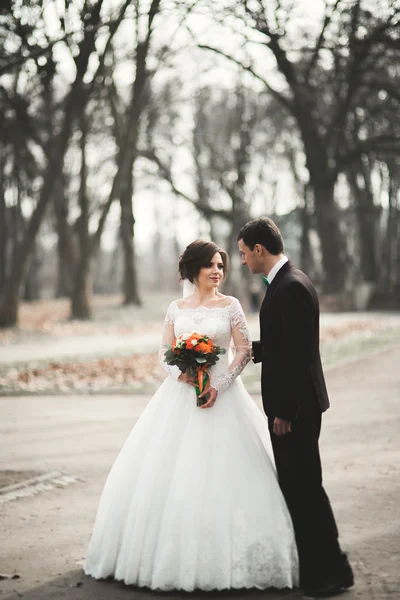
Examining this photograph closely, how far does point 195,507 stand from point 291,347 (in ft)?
3.30

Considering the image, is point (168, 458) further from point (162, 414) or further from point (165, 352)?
point (165, 352)

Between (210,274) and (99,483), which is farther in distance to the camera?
(99,483)

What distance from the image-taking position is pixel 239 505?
14.8ft

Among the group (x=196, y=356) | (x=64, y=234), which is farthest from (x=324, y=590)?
(x=64, y=234)

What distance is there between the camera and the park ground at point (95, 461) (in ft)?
15.8

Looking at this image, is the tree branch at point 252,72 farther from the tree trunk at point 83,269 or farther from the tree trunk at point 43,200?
the tree trunk at point 83,269

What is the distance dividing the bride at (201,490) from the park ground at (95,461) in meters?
0.15

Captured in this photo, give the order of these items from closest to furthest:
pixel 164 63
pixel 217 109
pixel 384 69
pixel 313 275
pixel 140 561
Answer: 1. pixel 140 561
2. pixel 164 63
3. pixel 384 69
4. pixel 313 275
5. pixel 217 109

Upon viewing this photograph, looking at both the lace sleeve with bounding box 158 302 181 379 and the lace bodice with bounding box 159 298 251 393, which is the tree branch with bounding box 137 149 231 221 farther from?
the lace bodice with bounding box 159 298 251 393

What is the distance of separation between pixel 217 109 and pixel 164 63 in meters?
22.2

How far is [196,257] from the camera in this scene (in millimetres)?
5043

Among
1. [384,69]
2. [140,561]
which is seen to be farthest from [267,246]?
[384,69]

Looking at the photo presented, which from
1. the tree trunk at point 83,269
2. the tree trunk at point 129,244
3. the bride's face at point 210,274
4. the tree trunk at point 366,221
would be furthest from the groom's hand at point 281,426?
the tree trunk at point 366,221

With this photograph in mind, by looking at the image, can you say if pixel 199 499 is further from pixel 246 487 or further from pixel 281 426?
pixel 281 426
